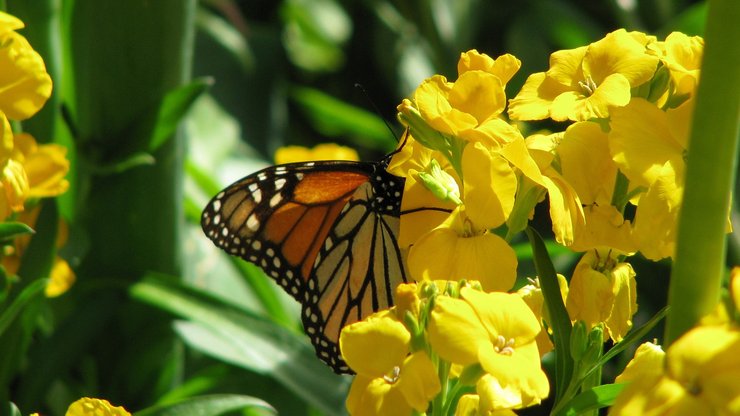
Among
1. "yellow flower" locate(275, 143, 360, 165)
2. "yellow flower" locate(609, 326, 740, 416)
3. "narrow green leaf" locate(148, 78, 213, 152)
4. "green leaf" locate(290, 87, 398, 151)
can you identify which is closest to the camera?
"yellow flower" locate(609, 326, 740, 416)

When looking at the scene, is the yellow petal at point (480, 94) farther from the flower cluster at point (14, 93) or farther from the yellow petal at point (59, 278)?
the yellow petal at point (59, 278)

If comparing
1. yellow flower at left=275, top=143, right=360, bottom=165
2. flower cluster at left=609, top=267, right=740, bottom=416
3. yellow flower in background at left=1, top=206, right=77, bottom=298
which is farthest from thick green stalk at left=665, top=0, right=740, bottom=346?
yellow flower at left=275, top=143, right=360, bottom=165

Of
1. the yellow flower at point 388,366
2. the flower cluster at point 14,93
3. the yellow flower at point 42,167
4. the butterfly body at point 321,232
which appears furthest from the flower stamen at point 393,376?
the butterfly body at point 321,232

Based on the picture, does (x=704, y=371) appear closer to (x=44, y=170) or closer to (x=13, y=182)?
(x=13, y=182)

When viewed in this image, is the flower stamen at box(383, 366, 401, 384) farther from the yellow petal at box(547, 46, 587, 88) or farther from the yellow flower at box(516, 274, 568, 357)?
the yellow petal at box(547, 46, 587, 88)

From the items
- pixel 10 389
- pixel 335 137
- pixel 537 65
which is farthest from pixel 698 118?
pixel 335 137

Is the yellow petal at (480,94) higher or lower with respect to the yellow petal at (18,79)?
higher
